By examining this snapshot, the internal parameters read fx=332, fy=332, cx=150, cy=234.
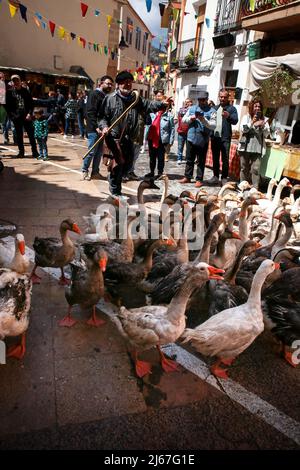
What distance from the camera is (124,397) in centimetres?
271

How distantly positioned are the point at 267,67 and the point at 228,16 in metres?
8.74

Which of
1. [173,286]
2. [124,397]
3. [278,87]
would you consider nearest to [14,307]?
[124,397]

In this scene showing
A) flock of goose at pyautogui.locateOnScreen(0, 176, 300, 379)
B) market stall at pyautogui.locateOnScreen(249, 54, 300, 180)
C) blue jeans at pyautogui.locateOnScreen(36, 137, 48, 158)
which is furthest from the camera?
blue jeans at pyautogui.locateOnScreen(36, 137, 48, 158)

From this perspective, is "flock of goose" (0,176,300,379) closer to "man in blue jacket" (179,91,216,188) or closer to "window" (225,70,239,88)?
"man in blue jacket" (179,91,216,188)

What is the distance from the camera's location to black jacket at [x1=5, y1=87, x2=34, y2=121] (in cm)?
977

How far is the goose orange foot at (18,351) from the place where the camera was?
3010 mm

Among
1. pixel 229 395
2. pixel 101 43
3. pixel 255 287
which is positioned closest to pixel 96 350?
pixel 229 395

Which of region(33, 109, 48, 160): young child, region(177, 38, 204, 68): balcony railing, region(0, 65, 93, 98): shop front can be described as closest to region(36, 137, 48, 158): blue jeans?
region(33, 109, 48, 160): young child

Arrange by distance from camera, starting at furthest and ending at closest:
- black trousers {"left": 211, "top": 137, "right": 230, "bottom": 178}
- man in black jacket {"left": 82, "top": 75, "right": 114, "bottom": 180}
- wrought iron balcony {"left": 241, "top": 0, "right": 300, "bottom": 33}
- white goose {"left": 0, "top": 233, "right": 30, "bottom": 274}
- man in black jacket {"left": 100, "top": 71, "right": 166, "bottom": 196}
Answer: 1. wrought iron balcony {"left": 241, "top": 0, "right": 300, "bottom": 33}
2. black trousers {"left": 211, "top": 137, "right": 230, "bottom": 178}
3. man in black jacket {"left": 82, "top": 75, "right": 114, "bottom": 180}
4. man in black jacket {"left": 100, "top": 71, "right": 166, "bottom": 196}
5. white goose {"left": 0, "top": 233, "right": 30, "bottom": 274}

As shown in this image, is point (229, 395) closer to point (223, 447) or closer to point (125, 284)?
point (223, 447)

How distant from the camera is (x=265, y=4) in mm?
11750

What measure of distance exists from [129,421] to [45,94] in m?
21.3

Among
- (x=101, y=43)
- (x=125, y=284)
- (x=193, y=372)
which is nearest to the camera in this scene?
(x=193, y=372)

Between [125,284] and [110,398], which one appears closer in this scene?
[110,398]
